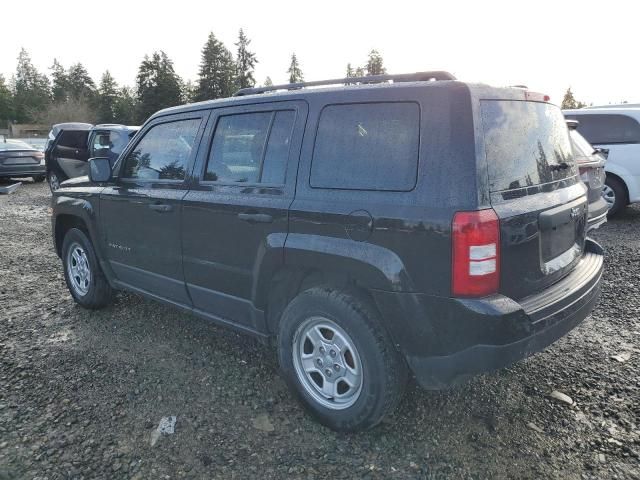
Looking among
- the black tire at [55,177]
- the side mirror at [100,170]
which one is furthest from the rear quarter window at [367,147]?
the black tire at [55,177]

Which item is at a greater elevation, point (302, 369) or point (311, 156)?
point (311, 156)

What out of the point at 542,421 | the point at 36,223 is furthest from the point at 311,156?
the point at 36,223

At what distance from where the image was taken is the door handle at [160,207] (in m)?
3.53

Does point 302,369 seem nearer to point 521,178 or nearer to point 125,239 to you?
point 521,178

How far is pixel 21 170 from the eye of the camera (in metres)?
14.9

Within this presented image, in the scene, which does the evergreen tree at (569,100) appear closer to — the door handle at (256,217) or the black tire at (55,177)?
the black tire at (55,177)

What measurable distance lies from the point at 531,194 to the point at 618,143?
6948 mm

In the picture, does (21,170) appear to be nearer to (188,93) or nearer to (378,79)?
(378,79)

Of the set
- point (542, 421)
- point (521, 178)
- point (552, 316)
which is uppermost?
point (521, 178)

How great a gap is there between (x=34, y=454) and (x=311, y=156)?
7.27ft

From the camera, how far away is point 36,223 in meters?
9.55

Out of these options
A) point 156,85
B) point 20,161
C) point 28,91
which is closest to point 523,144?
point 20,161

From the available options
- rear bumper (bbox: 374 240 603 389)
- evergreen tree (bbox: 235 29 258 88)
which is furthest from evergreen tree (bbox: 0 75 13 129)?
rear bumper (bbox: 374 240 603 389)

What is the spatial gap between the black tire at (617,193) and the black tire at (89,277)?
314 inches
